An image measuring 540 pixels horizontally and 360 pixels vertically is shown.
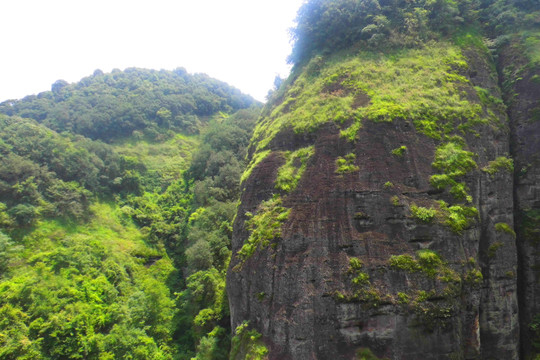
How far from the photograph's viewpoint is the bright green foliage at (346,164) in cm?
1652

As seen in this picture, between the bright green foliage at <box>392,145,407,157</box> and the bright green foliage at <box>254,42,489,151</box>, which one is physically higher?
the bright green foliage at <box>254,42,489,151</box>

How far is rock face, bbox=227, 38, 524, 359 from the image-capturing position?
13.5 m

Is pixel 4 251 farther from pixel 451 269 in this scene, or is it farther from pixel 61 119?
pixel 61 119

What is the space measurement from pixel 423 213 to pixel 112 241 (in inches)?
1160

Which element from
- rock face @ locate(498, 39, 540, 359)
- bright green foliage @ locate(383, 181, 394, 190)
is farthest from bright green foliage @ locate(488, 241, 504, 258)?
bright green foliage @ locate(383, 181, 394, 190)

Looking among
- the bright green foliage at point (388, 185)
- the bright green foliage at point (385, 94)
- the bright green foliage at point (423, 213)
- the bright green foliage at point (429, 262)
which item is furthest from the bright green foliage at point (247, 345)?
the bright green foliage at point (385, 94)

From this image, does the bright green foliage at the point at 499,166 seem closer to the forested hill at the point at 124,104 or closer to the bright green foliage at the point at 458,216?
the bright green foliage at the point at 458,216

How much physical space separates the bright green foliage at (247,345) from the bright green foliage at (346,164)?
421 inches

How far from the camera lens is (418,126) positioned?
17.4m

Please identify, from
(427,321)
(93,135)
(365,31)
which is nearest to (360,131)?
(427,321)

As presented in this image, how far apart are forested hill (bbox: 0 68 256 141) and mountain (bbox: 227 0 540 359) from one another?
41224mm

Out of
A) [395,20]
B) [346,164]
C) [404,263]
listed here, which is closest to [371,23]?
[395,20]

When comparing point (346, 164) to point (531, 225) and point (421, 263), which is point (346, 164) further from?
point (531, 225)

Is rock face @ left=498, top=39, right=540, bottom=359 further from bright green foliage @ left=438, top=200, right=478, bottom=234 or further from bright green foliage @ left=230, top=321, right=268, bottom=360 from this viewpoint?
bright green foliage @ left=230, top=321, right=268, bottom=360
